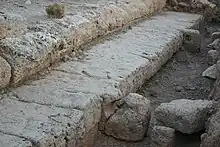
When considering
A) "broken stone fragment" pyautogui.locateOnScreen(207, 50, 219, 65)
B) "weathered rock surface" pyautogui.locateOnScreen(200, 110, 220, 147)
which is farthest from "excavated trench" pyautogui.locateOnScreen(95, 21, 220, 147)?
"weathered rock surface" pyautogui.locateOnScreen(200, 110, 220, 147)

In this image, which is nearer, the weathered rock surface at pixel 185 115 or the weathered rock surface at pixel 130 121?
the weathered rock surface at pixel 185 115

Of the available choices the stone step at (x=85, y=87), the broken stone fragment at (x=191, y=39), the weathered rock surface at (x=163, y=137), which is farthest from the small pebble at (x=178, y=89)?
the broken stone fragment at (x=191, y=39)

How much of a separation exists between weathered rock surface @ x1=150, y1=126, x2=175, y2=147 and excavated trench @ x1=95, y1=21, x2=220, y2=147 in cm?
15

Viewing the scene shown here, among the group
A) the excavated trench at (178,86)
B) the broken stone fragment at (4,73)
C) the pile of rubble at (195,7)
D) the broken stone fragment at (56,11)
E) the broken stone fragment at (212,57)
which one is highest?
the broken stone fragment at (56,11)

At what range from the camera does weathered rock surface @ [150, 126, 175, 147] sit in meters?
3.22

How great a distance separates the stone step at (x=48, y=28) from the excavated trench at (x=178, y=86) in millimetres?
930

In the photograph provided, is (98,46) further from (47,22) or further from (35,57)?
(35,57)

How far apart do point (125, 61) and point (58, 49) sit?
82 centimetres

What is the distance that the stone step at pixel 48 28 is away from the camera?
11.9ft

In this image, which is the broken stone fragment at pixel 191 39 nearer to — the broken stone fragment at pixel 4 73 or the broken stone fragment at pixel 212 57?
the broken stone fragment at pixel 212 57

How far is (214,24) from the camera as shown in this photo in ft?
28.1

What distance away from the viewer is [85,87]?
3.68 meters

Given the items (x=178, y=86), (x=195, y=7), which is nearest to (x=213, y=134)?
(x=178, y=86)

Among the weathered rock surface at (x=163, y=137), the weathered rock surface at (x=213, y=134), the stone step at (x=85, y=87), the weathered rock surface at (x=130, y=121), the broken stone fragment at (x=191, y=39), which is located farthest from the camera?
the broken stone fragment at (x=191, y=39)
